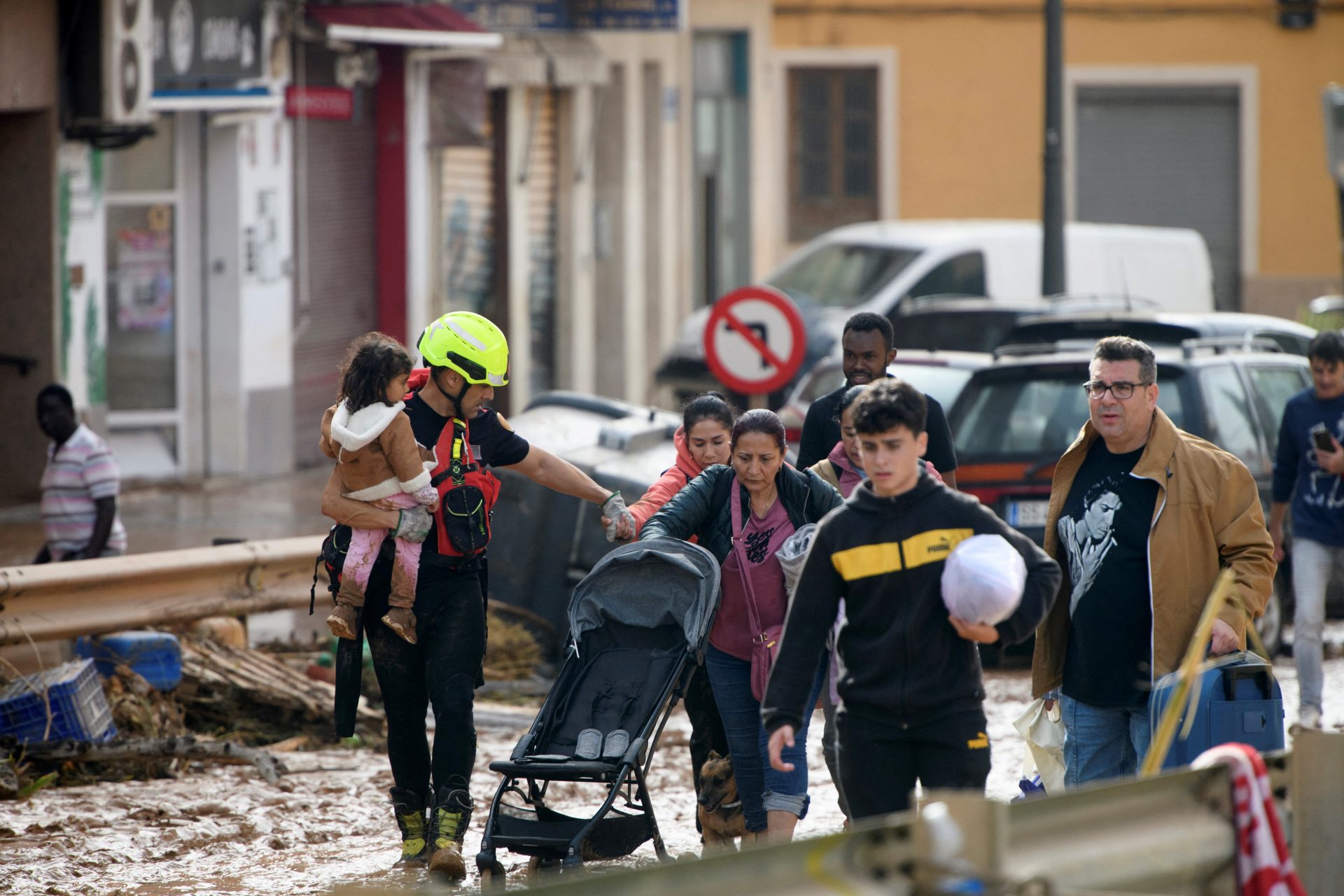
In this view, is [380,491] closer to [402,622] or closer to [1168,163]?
[402,622]

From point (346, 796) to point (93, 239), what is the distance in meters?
7.76

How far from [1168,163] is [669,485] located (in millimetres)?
25560

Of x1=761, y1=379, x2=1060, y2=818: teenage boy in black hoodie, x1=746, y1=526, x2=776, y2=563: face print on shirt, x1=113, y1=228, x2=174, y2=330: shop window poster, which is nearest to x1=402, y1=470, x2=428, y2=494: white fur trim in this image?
x1=746, y1=526, x2=776, y2=563: face print on shirt

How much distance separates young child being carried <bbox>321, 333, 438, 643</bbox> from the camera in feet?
20.6

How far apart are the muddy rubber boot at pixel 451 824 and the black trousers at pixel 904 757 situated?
1.67 meters

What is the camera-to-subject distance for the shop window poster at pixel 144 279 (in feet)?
49.9

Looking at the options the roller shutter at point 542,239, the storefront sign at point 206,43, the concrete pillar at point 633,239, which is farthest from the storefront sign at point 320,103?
the concrete pillar at point 633,239

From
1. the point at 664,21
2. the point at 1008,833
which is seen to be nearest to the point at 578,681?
the point at 1008,833

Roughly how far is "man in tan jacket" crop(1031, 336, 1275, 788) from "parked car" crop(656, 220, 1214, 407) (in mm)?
11825

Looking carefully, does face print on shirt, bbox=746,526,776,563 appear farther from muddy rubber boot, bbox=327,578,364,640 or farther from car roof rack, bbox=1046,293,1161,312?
car roof rack, bbox=1046,293,1161,312

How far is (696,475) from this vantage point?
668 centimetres

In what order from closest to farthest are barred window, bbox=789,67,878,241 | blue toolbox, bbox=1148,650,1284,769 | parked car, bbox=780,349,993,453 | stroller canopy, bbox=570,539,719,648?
blue toolbox, bbox=1148,650,1284,769
stroller canopy, bbox=570,539,719,648
parked car, bbox=780,349,993,453
barred window, bbox=789,67,878,241

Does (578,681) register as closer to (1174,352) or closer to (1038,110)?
(1174,352)

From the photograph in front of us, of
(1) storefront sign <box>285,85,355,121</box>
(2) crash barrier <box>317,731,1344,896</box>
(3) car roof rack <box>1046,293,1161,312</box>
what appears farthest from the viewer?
(1) storefront sign <box>285,85,355,121</box>
